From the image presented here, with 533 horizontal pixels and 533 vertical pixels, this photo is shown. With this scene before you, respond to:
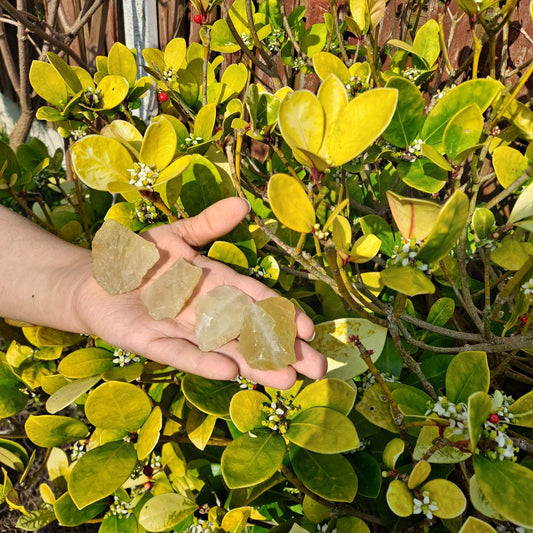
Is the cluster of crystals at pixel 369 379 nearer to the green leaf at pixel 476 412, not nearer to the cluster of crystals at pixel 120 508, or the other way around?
the green leaf at pixel 476 412

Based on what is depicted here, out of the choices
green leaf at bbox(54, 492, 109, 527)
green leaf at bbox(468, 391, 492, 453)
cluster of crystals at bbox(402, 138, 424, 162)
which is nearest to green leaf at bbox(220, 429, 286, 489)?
green leaf at bbox(468, 391, 492, 453)

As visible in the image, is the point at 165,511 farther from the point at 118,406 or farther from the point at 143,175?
the point at 143,175

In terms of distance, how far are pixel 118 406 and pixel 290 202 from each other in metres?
0.56

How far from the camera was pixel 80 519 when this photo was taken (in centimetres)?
108

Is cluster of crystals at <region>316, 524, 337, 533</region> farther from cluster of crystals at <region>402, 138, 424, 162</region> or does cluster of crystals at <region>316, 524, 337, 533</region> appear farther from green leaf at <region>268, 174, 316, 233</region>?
cluster of crystals at <region>402, 138, 424, 162</region>

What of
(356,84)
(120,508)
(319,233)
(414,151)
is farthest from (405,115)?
(120,508)

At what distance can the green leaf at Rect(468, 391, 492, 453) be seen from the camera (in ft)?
2.08

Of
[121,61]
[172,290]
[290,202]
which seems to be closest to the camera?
[290,202]

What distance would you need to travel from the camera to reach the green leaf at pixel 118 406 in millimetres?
909

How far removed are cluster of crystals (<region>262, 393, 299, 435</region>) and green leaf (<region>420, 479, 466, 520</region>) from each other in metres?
0.26

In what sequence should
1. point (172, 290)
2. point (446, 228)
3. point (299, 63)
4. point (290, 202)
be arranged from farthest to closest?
point (299, 63), point (172, 290), point (290, 202), point (446, 228)

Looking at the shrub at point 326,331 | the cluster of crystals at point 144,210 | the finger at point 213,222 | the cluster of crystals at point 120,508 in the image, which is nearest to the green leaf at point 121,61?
the shrub at point 326,331

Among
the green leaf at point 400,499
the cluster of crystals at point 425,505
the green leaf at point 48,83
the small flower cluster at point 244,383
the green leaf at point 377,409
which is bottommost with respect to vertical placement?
the small flower cluster at point 244,383

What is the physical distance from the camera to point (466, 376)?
0.82 metres
